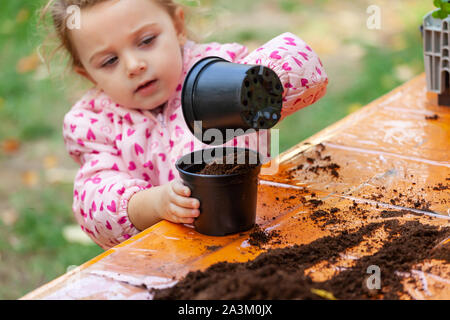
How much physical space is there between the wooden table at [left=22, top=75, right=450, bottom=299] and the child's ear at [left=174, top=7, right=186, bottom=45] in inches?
23.9

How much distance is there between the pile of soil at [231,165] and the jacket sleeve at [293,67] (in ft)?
1.06

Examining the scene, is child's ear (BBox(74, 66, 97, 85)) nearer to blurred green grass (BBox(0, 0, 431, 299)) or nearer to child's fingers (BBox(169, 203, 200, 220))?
blurred green grass (BBox(0, 0, 431, 299))

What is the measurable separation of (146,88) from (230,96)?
70 cm

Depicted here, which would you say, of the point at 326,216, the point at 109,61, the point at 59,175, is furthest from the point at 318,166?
the point at 59,175

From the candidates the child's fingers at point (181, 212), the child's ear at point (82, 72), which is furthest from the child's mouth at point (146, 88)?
the child's fingers at point (181, 212)

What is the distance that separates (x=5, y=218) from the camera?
3.15 meters

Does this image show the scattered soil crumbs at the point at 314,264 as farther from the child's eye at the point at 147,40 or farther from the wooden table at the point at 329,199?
the child's eye at the point at 147,40

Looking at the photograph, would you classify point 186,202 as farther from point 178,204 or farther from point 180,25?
point 180,25

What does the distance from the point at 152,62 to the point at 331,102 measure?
222 centimetres

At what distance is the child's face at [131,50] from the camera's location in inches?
72.6

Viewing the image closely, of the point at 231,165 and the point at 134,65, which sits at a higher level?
the point at 134,65

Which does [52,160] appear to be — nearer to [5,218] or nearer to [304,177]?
[5,218]

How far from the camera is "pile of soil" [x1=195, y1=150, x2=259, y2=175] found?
1423mm

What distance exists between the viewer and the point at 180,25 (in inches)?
86.1
